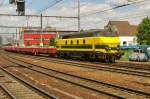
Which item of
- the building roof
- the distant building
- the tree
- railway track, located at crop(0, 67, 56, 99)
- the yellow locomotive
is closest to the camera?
railway track, located at crop(0, 67, 56, 99)

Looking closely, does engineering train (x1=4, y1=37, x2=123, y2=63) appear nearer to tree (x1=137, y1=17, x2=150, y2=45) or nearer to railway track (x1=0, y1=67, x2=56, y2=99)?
railway track (x1=0, y1=67, x2=56, y2=99)

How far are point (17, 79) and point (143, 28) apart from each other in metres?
63.9

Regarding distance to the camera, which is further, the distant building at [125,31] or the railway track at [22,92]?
the distant building at [125,31]

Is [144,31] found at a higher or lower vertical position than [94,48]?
higher

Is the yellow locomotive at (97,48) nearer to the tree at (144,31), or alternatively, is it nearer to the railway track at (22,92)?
the railway track at (22,92)

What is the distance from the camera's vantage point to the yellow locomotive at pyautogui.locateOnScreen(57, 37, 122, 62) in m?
35.1

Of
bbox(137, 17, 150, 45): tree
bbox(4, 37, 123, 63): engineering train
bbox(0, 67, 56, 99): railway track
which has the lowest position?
bbox(0, 67, 56, 99): railway track

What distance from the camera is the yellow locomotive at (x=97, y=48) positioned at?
35.1 meters

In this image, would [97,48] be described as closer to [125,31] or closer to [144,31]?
[144,31]

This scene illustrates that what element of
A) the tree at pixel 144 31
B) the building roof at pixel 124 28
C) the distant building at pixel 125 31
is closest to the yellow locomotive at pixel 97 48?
the tree at pixel 144 31

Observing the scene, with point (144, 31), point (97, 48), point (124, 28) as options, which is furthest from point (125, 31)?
point (97, 48)

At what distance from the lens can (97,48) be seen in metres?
35.8

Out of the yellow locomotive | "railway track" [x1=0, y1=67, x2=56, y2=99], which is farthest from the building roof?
"railway track" [x1=0, y1=67, x2=56, y2=99]

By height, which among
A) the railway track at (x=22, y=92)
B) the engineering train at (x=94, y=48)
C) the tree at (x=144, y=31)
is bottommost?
the railway track at (x=22, y=92)
